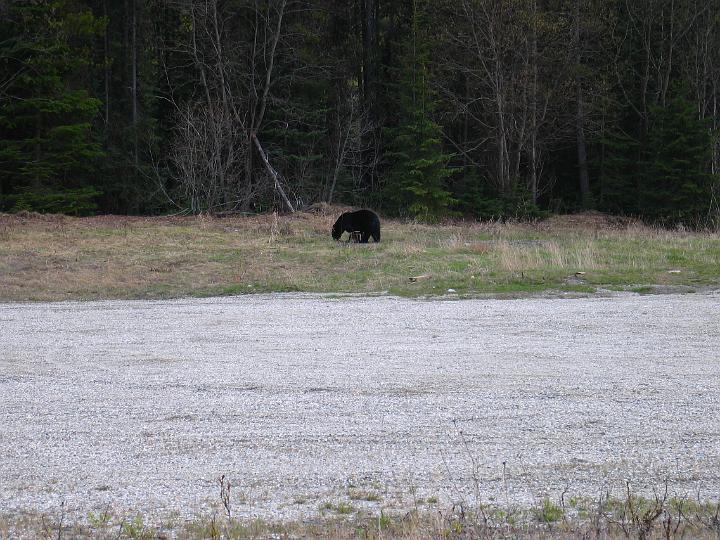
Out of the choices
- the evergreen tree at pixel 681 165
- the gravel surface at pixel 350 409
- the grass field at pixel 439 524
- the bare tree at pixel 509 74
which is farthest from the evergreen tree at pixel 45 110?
the grass field at pixel 439 524

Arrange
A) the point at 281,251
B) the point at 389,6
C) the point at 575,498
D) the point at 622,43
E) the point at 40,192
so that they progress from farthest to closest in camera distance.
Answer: the point at 389,6
the point at 622,43
the point at 40,192
the point at 281,251
the point at 575,498

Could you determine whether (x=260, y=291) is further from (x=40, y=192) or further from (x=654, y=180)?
(x=654, y=180)

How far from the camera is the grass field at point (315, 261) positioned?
1600cm

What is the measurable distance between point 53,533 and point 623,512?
3.66 m

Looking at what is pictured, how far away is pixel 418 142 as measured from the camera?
39.5 meters

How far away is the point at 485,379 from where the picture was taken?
8.73m

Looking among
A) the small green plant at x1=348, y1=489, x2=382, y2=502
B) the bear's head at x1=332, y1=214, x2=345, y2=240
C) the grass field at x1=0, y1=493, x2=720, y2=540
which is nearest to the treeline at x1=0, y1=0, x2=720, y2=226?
the bear's head at x1=332, y1=214, x2=345, y2=240

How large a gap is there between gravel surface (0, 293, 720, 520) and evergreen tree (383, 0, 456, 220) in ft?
87.7

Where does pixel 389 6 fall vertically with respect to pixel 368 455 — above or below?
above

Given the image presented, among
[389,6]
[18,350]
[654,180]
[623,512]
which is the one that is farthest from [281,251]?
[389,6]

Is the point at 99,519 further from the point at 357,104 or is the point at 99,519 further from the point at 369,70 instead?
the point at 369,70

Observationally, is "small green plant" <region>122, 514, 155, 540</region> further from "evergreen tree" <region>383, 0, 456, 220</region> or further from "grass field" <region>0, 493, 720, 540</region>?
"evergreen tree" <region>383, 0, 456, 220</region>

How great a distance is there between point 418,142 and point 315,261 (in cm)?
2156

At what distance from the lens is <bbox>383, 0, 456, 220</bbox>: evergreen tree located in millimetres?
38875
